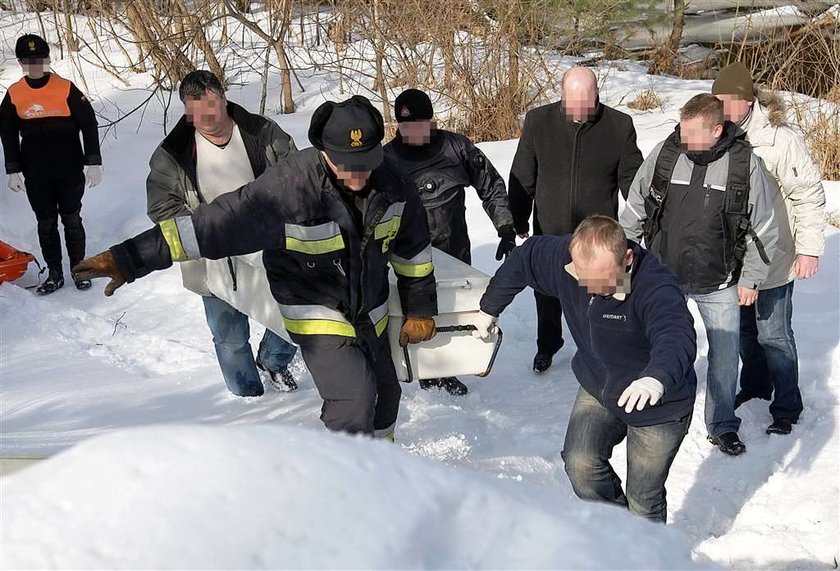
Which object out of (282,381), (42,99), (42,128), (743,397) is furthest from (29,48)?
(743,397)

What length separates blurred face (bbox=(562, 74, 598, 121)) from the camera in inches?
194

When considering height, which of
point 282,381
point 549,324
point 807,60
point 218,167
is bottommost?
point 282,381

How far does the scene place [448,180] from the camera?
5.06m

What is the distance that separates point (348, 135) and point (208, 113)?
136cm

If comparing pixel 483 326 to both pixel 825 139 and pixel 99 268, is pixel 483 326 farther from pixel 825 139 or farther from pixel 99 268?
pixel 825 139

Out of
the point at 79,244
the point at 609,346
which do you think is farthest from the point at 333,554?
the point at 79,244

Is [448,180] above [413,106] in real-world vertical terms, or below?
below

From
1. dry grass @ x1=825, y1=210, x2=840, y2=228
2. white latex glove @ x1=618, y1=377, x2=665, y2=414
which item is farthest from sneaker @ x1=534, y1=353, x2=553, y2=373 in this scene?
dry grass @ x1=825, y1=210, x2=840, y2=228

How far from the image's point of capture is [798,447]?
4.54 metres

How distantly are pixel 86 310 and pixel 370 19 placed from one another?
461cm

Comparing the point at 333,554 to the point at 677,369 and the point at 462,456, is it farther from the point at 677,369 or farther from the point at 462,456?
the point at 462,456

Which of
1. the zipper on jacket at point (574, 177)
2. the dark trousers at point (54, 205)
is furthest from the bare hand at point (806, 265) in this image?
Result: the dark trousers at point (54, 205)

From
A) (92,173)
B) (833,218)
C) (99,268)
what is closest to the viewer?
(99,268)

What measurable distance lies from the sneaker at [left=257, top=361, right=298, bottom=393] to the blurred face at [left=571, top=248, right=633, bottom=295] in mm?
2564
